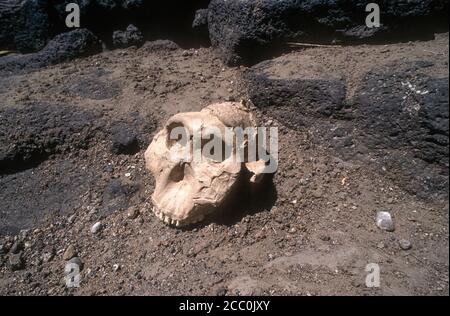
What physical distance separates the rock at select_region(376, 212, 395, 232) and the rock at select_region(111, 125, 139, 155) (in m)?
1.77

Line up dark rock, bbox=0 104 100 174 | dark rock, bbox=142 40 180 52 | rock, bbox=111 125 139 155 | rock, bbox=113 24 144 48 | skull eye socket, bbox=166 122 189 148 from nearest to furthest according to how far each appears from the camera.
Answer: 1. skull eye socket, bbox=166 122 189 148
2. rock, bbox=111 125 139 155
3. dark rock, bbox=0 104 100 174
4. dark rock, bbox=142 40 180 52
5. rock, bbox=113 24 144 48

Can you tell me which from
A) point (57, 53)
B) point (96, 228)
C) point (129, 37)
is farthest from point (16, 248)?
point (129, 37)

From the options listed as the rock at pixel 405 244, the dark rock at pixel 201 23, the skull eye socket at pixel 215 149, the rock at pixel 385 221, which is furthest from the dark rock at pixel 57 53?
the rock at pixel 405 244

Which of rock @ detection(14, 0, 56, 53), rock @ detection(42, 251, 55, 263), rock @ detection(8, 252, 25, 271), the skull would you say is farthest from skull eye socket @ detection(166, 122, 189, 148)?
rock @ detection(14, 0, 56, 53)

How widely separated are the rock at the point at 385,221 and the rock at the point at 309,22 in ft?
4.31

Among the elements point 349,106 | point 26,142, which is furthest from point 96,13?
point 349,106

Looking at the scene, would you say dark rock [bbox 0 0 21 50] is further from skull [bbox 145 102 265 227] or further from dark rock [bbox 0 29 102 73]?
skull [bbox 145 102 265 227]

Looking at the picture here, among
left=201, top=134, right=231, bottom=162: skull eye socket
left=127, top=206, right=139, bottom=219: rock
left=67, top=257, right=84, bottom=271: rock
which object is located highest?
left=201, top=134, right=231, bottom=162: skull eye socket

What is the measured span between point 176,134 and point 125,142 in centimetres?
62

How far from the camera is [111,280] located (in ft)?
7.43

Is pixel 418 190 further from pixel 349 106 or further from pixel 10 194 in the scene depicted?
pixel 10 194

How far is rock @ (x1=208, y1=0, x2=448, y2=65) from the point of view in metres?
2.64

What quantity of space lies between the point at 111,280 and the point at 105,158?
1.04 m
